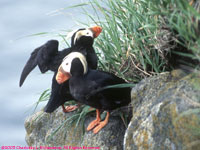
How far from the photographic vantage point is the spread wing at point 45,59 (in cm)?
486

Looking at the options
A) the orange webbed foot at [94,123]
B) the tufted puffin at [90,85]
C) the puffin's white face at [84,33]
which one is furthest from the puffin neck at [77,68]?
the puffin's white face at [84,33]

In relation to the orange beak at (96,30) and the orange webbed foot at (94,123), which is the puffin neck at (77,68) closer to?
the orange webbed foot at (94,123)

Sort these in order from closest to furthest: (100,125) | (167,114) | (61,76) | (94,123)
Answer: (167,114) → (61,76) → (100,125) → (94,123)

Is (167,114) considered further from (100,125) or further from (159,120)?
(100,125)

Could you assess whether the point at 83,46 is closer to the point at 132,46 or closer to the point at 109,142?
the point at 132,46

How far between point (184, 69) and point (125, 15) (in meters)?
1.59

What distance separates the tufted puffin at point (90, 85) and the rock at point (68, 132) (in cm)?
28

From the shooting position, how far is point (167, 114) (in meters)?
3.26

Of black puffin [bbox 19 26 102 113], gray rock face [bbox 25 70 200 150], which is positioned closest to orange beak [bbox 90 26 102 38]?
black puffin [bbox 19 26 102 113]

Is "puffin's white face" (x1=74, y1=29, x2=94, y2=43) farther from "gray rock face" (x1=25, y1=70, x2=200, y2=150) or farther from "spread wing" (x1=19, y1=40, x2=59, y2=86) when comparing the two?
"gray rock face" (x1=25, y1=70, x2=200, y2=150)

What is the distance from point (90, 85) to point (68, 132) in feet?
2.94

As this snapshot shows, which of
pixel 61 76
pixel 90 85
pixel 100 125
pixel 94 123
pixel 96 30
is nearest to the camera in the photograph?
pixel 90 85

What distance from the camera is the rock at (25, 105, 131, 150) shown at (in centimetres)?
435

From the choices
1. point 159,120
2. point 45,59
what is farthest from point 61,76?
point 159,120
